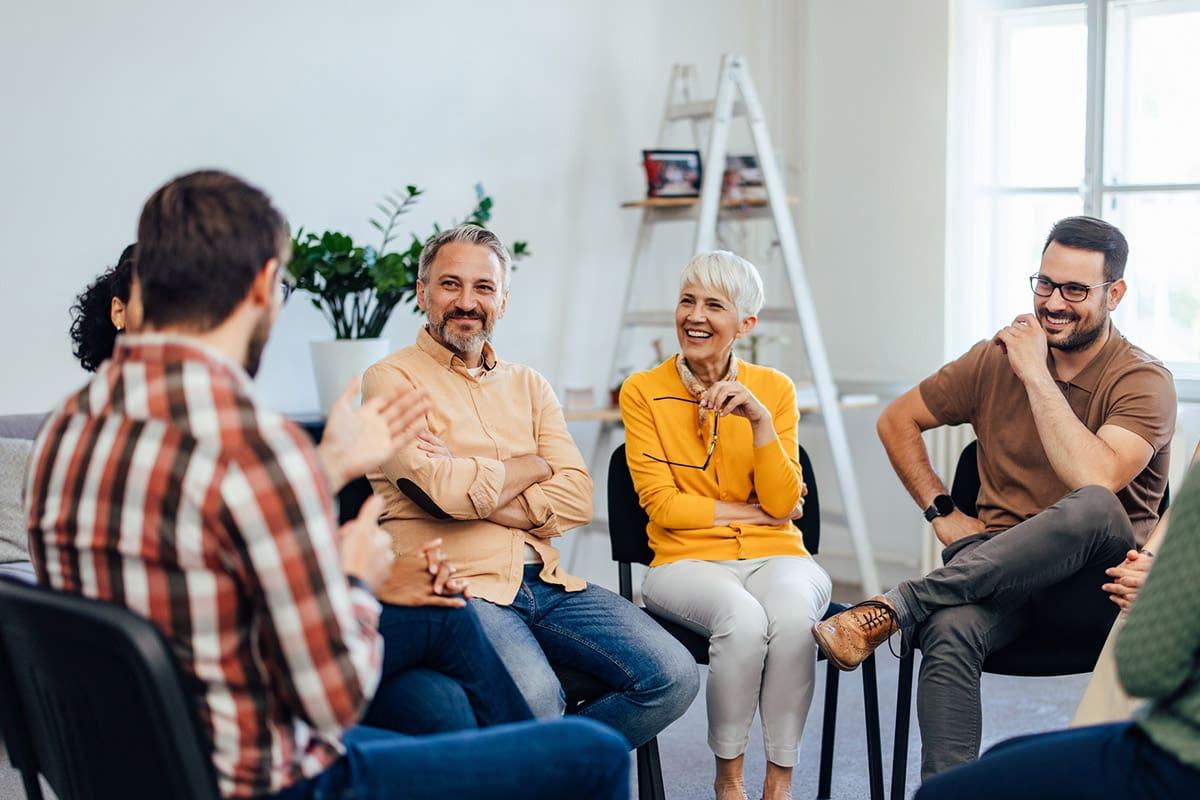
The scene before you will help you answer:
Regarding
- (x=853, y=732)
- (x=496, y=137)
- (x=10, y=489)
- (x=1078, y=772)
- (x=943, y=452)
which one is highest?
(x=496, y=137)

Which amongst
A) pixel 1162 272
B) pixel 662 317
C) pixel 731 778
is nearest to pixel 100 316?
pixel 731 778

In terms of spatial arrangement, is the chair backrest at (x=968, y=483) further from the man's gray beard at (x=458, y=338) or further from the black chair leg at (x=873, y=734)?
the man's gray beard at (x=458, y=338)

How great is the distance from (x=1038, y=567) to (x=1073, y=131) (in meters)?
2.44

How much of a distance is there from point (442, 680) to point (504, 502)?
→ 52 centimetres

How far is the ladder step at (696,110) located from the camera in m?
4.19

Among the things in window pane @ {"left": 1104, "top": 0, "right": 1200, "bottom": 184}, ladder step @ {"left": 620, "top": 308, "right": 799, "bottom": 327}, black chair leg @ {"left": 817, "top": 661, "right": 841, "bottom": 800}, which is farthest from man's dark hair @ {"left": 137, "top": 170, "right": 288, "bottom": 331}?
window pane @ {"left": 1104, "top": 0, "right": 1200, "bottom": 184}

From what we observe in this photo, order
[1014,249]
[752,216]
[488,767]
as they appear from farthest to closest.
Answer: [1014,249], [752,216], [488,767]

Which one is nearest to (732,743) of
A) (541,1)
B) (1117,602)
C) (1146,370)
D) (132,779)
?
(1117,602)

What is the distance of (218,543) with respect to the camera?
118 centimetres

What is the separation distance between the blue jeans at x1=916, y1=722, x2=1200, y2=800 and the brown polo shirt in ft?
3.52

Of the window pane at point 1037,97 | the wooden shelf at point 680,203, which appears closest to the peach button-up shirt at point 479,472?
the wooden shelf at point 680,203

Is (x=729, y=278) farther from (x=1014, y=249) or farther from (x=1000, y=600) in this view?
(x=1014, y=249)

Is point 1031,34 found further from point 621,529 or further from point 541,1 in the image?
point 621,529

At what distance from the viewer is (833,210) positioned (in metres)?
4.75
